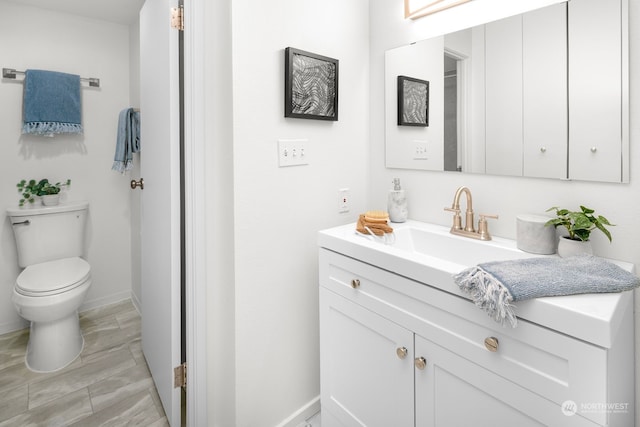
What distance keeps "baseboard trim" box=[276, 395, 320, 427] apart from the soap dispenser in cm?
96

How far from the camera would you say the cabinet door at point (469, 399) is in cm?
79

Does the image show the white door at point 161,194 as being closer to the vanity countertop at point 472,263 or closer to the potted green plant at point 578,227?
the vanity countertop at point 472,263

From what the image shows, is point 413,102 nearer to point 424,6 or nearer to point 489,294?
point 424,6

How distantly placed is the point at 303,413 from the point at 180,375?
59cm

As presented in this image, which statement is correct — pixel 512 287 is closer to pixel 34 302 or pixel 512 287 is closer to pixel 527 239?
pixel 527 239

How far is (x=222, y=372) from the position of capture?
4.64 ft

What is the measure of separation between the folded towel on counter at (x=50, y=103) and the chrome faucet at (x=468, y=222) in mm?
2582

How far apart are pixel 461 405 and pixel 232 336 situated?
0.85 meters

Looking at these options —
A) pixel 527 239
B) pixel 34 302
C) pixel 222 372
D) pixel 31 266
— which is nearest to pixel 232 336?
pixel 222 372

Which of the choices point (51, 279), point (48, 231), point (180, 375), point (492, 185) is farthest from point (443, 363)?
point (48, 231)

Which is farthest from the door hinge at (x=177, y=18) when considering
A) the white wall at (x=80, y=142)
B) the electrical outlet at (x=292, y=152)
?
the white wall at (x=80, y=142)

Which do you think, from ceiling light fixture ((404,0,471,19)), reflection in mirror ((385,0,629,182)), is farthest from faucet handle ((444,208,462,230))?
ceiling light fixture ((404,0,471,19))

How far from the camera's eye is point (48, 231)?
2.34 metres

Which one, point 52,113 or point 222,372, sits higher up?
point 52,113
